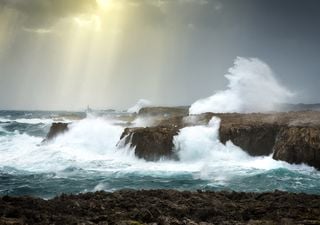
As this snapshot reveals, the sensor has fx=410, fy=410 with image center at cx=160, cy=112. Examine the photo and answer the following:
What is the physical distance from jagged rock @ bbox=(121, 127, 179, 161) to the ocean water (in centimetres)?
47

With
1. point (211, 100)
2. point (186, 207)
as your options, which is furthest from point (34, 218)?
point (211, 100)

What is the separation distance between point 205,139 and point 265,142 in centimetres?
401

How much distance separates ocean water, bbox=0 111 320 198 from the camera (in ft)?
60.4

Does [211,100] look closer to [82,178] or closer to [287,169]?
[287,169]

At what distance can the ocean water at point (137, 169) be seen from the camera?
1842 centimetres

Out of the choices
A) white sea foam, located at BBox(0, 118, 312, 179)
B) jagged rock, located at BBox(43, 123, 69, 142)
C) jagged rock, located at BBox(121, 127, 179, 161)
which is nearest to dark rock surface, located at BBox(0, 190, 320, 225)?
white sea foam, located at BBox(0, 118, 312, 179)

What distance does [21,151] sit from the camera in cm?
3183

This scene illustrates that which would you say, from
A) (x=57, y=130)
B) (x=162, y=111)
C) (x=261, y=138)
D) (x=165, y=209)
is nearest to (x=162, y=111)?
(x=162, y=111)

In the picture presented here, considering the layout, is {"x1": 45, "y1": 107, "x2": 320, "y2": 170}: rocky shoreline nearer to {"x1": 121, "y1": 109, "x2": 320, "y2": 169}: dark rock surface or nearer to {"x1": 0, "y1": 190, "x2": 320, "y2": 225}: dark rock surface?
{"x1": 121, "y1": 109, "x2": 320, "y2": 169}: dark rock surface

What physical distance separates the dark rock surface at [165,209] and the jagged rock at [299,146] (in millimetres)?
10072

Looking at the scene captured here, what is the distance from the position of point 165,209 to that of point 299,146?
14738 millimetres

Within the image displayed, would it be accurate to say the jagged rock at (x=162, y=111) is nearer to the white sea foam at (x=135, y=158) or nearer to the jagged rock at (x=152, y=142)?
the white sea foam at (x=135, y=158)

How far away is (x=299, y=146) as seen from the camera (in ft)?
77.7

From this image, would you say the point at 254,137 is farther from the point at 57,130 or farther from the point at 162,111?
the point at 162,111
